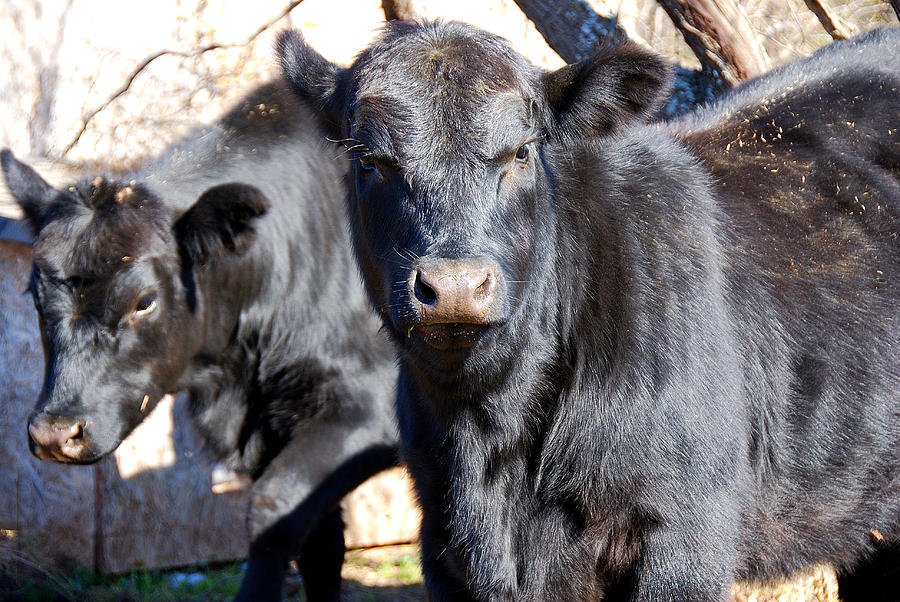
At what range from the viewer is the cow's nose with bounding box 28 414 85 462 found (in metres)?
4.11

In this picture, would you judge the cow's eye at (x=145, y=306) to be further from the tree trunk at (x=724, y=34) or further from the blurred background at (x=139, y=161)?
the tree trunk at (x=724, y=34)

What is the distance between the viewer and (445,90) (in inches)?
121

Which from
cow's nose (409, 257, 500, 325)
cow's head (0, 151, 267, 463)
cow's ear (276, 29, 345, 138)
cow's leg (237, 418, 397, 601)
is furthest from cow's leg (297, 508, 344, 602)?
cow's nose (409, 257, 500, 325)

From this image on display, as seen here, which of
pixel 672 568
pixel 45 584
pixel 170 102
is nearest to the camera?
pixel 672 568

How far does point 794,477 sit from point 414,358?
1.50 metres

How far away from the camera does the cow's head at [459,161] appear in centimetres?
273

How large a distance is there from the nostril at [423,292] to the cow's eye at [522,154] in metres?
0.72

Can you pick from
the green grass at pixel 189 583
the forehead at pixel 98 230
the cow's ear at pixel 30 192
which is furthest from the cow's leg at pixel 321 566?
the cow's ear at pixel 30 192

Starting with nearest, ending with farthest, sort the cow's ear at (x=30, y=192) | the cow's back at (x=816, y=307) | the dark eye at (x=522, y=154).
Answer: the dark eye at (x=522, y=154) → the cow's back at (x=816, y=307) → the cow's ear at (x=30, y=192)

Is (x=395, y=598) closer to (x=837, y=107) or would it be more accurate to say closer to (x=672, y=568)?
(x=672, y=568)

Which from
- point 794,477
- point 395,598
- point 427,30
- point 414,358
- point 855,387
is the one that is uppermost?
point 427,30

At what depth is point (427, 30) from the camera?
11.1 ft

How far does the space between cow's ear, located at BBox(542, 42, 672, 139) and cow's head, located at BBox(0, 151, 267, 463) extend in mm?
1795

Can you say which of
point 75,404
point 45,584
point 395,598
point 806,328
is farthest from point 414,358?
point 45,584
